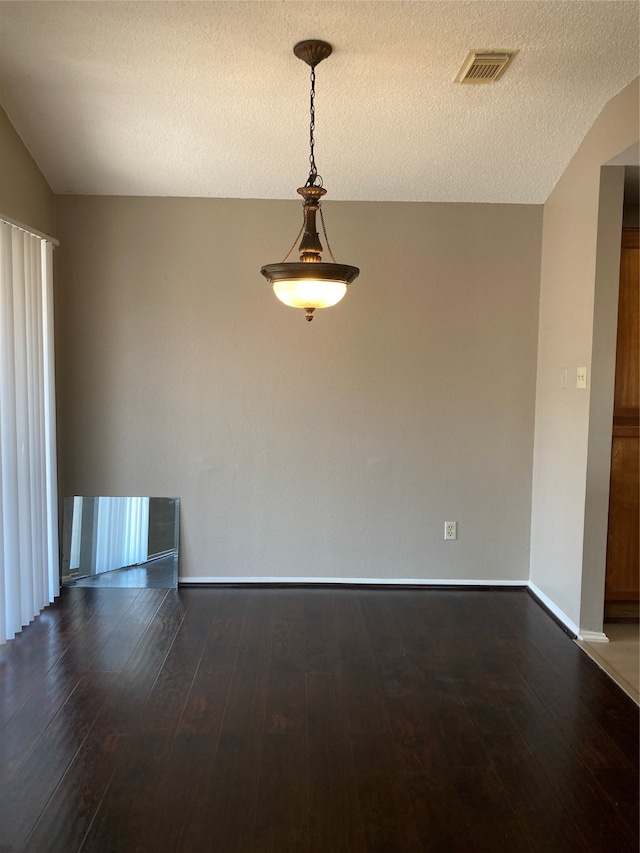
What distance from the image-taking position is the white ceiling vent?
8.70 feet

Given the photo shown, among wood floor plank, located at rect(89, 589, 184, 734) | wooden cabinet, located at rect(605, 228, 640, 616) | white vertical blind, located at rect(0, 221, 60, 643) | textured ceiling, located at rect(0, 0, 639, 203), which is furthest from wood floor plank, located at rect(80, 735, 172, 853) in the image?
textured ceiling, located at rect(0, 0, 639, 203)

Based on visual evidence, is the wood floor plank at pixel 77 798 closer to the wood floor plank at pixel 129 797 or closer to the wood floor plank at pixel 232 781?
the wood floor plank at pixel 129 797

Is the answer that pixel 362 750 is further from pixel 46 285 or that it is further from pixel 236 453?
pixel 46 285

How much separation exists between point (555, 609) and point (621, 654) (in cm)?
51

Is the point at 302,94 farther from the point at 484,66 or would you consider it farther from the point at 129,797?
the point at 129,797

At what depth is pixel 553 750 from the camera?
2320 mm

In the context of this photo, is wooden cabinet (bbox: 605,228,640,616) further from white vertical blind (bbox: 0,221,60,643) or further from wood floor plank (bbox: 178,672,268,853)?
white vertical blind (bbox: 0,221,60,643)

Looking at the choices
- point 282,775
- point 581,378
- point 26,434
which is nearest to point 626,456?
point 581,378

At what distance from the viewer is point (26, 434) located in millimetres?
3363

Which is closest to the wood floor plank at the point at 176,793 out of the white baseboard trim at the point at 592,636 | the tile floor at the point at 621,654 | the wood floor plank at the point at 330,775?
the wood floor plank at the point at 330,775

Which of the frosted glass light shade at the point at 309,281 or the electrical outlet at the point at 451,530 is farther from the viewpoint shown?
the electrical outlet at the point at 451,530

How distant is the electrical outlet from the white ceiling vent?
7.82 ft

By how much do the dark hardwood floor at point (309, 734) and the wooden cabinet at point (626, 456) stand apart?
0.44 meters

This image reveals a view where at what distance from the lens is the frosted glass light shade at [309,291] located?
2.29m
